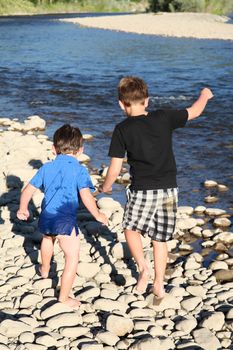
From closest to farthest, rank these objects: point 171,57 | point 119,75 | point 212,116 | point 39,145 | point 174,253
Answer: point 174,253
point 39,145
point 212,116
point 119,75
point 171,57

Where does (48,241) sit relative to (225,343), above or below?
above

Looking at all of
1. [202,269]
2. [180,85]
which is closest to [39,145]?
[202,269]

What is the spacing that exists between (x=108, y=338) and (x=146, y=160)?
1.39 metres

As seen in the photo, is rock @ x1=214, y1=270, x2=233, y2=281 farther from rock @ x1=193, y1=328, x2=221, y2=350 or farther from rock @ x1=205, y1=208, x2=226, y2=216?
rock @ x1=205, y1=208, x2=226, y2=216

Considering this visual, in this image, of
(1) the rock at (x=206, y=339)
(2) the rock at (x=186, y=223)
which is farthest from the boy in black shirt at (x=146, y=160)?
(2) the rock at (x=186, y=223)

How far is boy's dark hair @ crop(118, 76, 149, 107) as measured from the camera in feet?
13.6

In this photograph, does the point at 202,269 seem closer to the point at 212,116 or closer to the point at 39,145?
the point at 39,145

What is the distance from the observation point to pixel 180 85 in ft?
60.6

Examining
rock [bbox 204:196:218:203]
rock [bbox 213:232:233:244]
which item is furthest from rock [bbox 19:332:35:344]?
rock [bbox 204:196:218:203]

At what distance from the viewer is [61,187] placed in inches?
168

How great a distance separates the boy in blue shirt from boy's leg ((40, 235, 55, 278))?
172 mm

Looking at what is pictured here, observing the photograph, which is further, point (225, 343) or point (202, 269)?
point (202, 269)

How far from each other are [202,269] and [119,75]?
16677 millimetres

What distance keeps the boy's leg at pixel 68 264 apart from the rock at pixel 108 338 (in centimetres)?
50
